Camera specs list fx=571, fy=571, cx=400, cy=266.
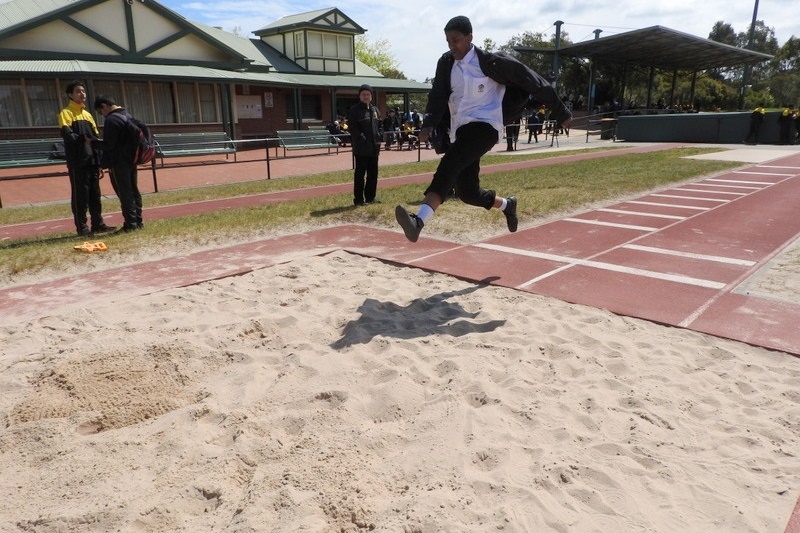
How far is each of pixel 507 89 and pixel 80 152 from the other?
587 cm

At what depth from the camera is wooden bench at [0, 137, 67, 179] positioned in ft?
56.7

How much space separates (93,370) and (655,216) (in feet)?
26.1

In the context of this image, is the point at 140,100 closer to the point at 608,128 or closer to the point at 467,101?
the point at 467,101

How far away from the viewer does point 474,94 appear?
4738 mm

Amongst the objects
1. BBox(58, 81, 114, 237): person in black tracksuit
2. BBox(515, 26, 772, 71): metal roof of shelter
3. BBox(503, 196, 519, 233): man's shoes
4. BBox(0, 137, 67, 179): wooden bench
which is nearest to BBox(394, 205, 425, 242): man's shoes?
Answer: BBox(503, 196, 519, 233): man's shoes

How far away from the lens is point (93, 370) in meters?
3.57

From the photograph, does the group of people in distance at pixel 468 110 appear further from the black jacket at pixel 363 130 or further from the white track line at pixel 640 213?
the black jacket at pixel 363 130

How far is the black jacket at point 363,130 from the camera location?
938 cm

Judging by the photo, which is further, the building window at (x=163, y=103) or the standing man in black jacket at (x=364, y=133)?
the building window at (x=163, y=103)

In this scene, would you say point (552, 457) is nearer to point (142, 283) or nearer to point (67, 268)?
point (142, 283)

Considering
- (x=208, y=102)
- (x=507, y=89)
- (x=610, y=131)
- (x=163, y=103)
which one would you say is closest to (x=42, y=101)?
(x=163, y=103)

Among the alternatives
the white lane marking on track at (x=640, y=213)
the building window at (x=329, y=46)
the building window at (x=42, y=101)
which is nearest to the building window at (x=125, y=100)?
the building window at (x=42, y=101)

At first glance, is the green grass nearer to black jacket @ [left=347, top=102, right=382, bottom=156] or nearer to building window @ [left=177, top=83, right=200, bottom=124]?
black jacket @ [left=347, top=102, right=382, bottom=156]

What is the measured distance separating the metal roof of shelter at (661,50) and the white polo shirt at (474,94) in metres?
31.5
